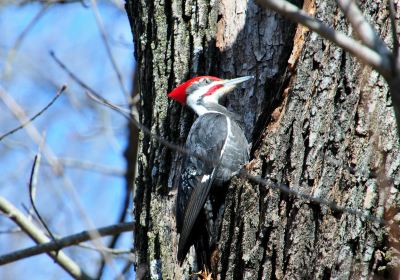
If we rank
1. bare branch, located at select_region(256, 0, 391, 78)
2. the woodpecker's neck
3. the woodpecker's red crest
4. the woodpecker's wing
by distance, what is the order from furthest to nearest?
the woodpecker's neck → the woodpecker's red crest → the woodpecker's wing → bare branch, located at select_region(256, 0, 391, 78)

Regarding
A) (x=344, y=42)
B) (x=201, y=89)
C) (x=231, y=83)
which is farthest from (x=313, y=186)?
(x=344, y=42)

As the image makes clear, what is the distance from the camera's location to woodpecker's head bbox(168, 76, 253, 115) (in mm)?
3387

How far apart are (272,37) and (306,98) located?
32.4 inches

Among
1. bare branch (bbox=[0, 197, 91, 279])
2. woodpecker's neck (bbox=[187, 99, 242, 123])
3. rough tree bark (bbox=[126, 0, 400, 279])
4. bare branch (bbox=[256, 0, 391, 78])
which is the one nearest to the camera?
bare branch (bbox=[256, 0, 391, 78])

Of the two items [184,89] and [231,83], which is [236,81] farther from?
[184,89]

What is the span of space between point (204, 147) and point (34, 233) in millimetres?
1251

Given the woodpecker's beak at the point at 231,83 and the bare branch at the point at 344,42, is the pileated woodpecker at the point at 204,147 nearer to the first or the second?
the woodpecker's beak at the point at 231,83

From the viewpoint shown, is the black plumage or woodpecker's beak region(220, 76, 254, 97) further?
woodpecker's beak region(220, 76, 254, 97)

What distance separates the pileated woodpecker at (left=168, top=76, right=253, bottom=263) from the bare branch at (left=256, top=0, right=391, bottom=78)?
1.71 m

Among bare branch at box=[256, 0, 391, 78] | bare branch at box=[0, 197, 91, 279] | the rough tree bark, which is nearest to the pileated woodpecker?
the rough tree bark

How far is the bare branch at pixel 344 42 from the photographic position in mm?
1265

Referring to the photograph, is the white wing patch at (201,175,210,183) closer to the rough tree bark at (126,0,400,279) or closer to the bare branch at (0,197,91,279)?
the rough tree bark at (126,0,400,279)

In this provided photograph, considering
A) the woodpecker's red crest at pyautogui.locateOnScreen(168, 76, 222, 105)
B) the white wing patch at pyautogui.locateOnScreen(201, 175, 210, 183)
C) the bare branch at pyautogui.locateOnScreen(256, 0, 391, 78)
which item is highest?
the woodpecker's red crest at pyautogui.locateOnScreen(168, 76, 222, 105)

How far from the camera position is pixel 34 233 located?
4.03 metres
